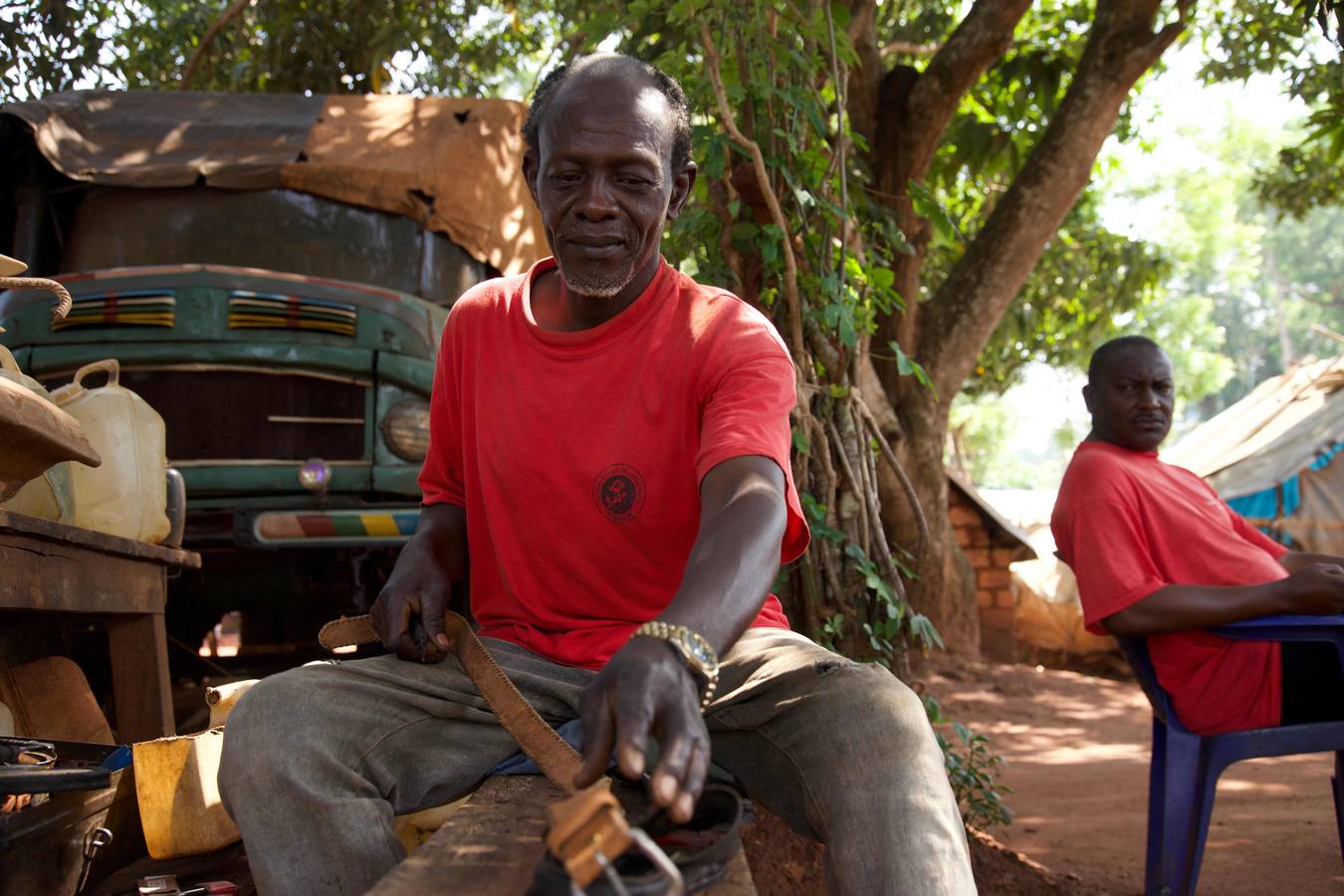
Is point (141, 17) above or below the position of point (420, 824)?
above

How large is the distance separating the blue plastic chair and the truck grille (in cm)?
294

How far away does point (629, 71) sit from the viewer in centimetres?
215

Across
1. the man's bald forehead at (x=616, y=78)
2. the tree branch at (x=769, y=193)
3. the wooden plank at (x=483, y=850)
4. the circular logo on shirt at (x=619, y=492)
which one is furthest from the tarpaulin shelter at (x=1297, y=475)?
the wooden plank at (x=483, y=850)

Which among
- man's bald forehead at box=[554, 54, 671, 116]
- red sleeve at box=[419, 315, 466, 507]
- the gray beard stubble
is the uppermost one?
man's bald forehead at box=[554, 54, 671, 116]

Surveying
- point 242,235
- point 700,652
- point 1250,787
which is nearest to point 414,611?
point 700,652

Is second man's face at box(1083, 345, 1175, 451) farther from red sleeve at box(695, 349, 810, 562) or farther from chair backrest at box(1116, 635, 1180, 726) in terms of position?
red sleeve at box(695, 349, 810, 562)

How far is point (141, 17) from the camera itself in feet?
31.3

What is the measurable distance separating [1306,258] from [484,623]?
60.1 m

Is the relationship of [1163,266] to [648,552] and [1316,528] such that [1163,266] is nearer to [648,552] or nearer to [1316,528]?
[1316,528]

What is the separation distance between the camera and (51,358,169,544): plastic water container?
9.68 feet

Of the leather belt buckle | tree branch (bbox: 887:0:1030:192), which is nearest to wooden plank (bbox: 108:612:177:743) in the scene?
the leather belt buckle

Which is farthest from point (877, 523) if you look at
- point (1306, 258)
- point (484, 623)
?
point (1306, 258)

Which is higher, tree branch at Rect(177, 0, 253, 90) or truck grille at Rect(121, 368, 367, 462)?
tree branch at Rect(177, 0, 253, 90)

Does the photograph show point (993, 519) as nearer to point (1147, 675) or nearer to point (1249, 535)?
point (1249, 535)
